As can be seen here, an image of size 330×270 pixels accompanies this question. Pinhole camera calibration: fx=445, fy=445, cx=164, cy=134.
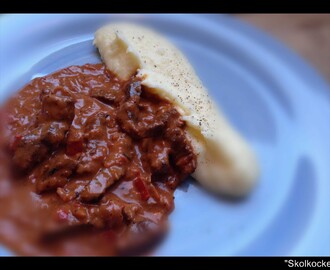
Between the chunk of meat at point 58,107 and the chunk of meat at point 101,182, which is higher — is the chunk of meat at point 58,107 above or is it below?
above

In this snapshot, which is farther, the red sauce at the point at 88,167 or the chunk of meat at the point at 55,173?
the chunk of meat at the point at 55,173

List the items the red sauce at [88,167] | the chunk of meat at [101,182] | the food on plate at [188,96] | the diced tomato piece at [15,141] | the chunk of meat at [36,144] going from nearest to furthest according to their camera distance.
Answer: the red sauce at [88,167] < the chunk of meat at [101,182] < the chunk of meat at [36,144] < the diced tomato piece at [15,141] < the food on plate at [188,96]

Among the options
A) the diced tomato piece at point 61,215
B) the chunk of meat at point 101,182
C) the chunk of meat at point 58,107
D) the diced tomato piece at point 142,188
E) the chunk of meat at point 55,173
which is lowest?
the diced tomato piece at point 142,188

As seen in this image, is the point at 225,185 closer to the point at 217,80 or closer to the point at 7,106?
the point at 217,80

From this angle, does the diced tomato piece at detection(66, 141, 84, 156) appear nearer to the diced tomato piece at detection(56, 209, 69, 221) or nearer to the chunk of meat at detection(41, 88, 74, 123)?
the chunk of meat at detection(41, 88, 74, 123)

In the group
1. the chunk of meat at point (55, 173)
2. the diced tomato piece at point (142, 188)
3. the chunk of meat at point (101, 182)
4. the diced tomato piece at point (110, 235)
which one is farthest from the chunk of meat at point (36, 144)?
the diced tomato piece at point (110, 235)

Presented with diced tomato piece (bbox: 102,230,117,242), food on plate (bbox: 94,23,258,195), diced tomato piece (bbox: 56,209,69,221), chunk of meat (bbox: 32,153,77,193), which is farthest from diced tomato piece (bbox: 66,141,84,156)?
food on plate (bbox: 94,23,258,195)

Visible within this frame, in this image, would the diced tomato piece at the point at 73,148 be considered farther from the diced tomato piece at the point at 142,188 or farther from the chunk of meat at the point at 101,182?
the diced tomato piece at the point at 142,188

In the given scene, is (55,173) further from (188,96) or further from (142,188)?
(188,96)

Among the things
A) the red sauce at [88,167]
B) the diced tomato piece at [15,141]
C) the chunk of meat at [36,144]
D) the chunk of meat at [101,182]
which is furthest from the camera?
the diced tomato piece at [15,141]
